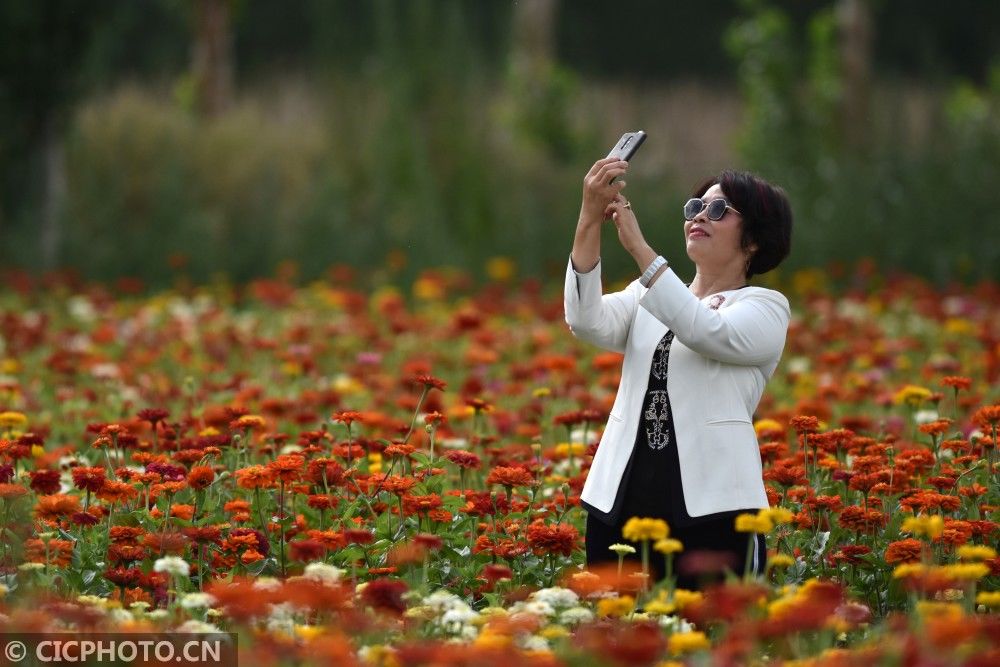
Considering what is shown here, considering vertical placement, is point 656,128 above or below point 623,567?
above

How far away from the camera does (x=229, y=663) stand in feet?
8.59

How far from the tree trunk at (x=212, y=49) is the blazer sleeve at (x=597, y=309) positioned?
14.3 meters

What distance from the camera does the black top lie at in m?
3.19

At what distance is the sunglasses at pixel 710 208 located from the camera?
3312mm

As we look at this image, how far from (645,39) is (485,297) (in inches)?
831

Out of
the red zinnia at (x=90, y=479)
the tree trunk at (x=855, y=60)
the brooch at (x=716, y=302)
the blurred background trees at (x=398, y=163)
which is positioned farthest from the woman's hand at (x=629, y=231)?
the tree trunk at (x=855, y=60)

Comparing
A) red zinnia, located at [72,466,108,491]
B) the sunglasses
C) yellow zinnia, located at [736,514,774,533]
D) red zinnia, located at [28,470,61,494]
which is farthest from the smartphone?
red zinnia, located at [28,470,61,494]

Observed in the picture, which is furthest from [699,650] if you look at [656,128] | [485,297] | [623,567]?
[656,128]

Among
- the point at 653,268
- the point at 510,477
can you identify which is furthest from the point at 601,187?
the point at 510,477

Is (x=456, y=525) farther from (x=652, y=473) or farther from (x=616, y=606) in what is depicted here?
(x=616, y=606)

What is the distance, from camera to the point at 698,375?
3211mm

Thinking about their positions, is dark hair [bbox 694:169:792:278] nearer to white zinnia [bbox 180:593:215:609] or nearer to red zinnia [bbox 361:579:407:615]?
red zinnia [bbox 361:579:407:615]

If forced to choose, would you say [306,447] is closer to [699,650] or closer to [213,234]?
[699,650]
